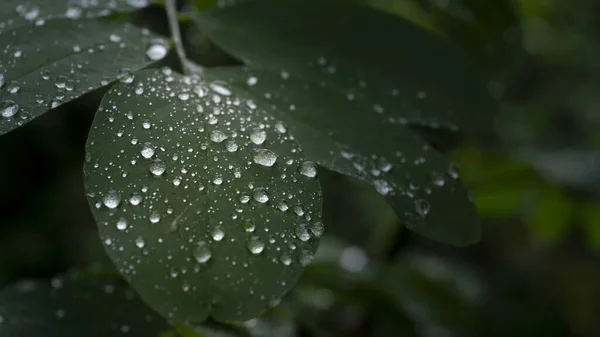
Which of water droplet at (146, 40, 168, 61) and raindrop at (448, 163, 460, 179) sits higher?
water droplet at (146, 40, 168, 61)

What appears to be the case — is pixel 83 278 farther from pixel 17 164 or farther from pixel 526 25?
pixel 17 164

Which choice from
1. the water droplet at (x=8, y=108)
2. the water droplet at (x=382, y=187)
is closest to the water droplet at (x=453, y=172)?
the water droplet at (x=382, y=187)

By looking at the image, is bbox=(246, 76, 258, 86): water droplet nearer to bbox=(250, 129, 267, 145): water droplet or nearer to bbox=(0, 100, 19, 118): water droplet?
bbox=(250, 129, 267, 145): water droplet

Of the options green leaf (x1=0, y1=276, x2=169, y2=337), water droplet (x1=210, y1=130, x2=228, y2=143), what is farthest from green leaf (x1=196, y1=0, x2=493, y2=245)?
green leaf (x1=0, y1=276, x2=169, y2=337)

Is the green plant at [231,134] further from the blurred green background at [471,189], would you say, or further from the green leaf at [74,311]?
the blurred green background at [471,189]

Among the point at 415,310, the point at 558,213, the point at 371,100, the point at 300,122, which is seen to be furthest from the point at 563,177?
the point at 300,122

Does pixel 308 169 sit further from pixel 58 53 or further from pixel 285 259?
pixel 58 53
